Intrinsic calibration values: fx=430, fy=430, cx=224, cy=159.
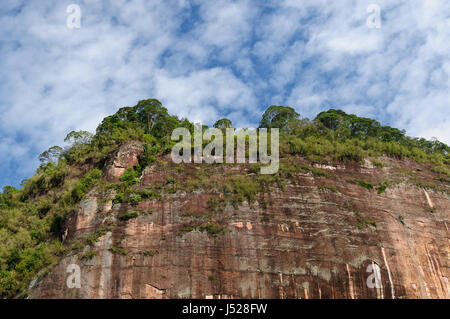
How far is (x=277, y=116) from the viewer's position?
44906 mm

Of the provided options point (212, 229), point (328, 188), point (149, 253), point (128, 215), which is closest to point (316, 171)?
point (328, 188)

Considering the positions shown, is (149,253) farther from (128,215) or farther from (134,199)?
(134,199)

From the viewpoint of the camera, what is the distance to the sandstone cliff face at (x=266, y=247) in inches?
887

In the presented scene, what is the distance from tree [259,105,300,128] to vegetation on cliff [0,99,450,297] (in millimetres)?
143

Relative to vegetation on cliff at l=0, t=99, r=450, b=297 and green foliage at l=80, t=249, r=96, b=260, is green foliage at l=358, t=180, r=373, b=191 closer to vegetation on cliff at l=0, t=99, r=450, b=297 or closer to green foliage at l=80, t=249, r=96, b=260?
vegetation on cliff at l=0, t=99, r=450, b=297

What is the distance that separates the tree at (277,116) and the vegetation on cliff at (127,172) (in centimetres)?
14

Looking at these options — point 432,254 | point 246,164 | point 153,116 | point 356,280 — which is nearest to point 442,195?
point 432,254

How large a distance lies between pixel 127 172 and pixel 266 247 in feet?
33.4

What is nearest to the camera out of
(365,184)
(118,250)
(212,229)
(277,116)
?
(118,250)

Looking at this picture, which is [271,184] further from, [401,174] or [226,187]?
[401,174]

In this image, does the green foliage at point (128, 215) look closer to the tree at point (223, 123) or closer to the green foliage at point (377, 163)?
the green foliage at point (377, 163)

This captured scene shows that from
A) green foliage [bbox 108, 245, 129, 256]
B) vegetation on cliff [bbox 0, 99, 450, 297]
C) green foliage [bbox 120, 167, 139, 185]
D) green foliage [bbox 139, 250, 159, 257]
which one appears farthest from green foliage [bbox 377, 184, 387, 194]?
green foliage [bbox 108, 245, 129, 256]

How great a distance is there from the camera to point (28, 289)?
72.3ft
